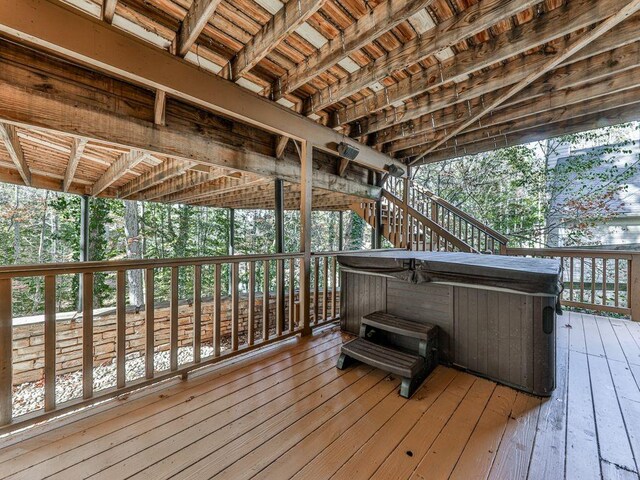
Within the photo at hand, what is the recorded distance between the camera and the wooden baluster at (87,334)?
174cm

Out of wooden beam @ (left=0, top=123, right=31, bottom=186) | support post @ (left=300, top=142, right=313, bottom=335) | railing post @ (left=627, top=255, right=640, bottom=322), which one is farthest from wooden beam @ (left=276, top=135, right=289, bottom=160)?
railing post @ (left=627, top=255, right=640, bottom=322)

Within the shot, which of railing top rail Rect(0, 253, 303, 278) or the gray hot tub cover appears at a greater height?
railing top rail Rect(0, 253, 303, 278)

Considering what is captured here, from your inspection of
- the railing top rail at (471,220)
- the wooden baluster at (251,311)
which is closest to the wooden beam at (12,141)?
the wooden baluster at (251,311)

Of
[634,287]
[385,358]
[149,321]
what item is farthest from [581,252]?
[149,321]

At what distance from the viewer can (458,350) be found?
2.38 meters

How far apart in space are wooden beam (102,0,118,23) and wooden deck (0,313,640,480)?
2654 millimetres

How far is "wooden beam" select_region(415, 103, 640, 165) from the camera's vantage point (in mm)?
3539

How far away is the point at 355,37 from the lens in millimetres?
2148

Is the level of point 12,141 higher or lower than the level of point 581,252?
higher

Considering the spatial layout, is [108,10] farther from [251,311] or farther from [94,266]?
[251,311]

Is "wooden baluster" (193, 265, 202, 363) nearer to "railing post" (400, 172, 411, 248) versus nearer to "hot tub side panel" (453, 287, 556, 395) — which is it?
"hot tub side panel" (453, 287, 556, 395)

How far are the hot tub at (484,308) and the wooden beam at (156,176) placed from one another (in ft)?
10.6

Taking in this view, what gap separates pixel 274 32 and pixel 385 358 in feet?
8.77

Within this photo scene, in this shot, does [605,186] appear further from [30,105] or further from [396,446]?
[30,105]
